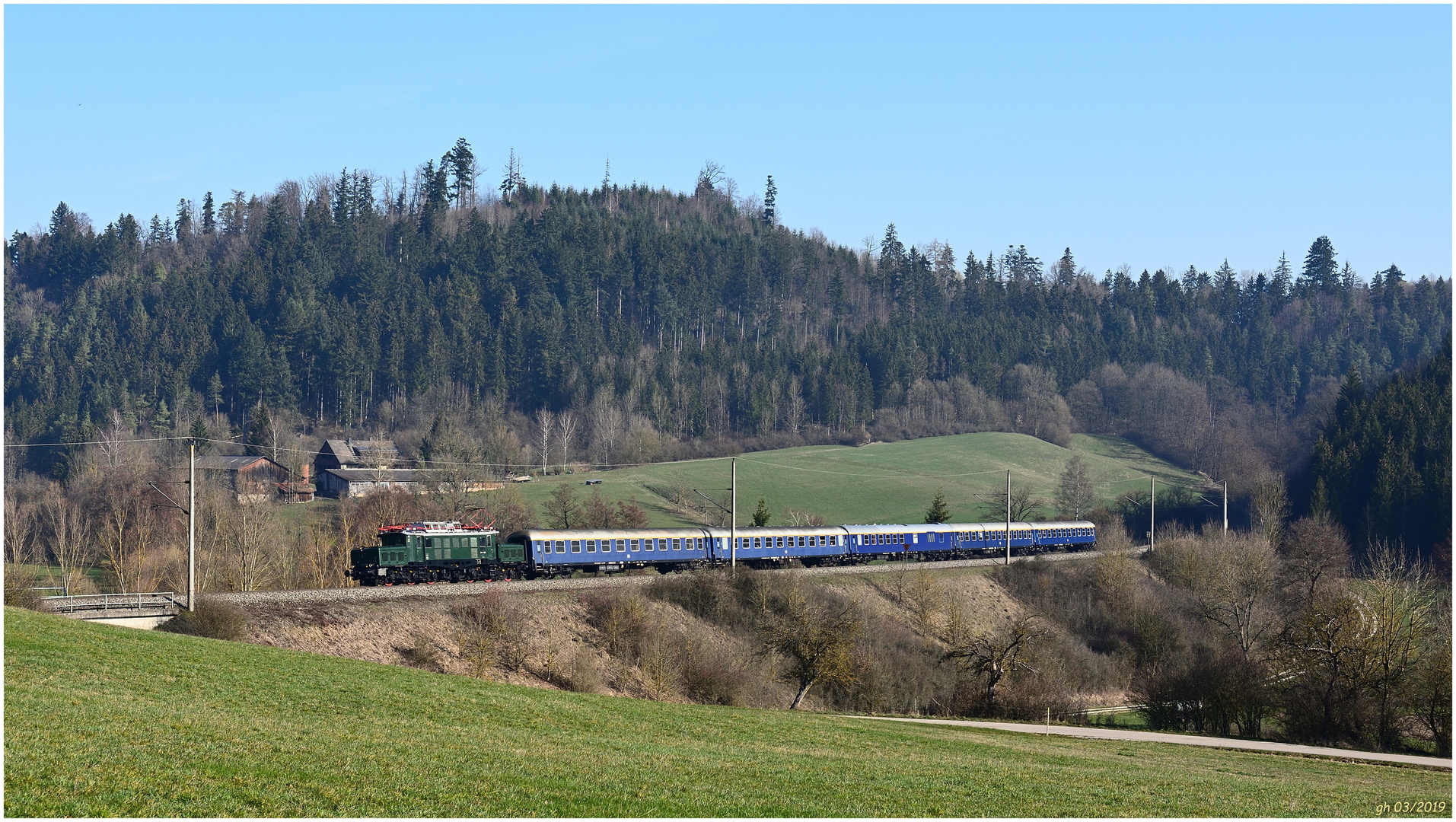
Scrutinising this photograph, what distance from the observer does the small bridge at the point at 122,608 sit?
38.6 meters

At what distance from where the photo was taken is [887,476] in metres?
131

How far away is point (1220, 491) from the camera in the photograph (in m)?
135

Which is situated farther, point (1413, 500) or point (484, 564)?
point (1413, 500)

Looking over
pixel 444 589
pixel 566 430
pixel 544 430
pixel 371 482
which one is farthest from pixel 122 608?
pixel 566 430

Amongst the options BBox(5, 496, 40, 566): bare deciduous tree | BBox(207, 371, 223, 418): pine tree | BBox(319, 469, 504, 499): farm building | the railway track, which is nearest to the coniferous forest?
BBox(207, 371, 223, 418): pine tree

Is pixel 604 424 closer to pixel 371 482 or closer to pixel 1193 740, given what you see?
pixel 371 482

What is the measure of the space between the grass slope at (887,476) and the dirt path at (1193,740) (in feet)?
189

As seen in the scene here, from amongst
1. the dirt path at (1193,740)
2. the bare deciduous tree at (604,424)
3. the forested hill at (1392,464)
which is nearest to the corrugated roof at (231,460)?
the bare deciduous tree at (604,424)

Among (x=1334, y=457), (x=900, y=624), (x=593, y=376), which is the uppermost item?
(x=593, y=376)

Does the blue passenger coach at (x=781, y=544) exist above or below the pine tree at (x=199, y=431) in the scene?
below

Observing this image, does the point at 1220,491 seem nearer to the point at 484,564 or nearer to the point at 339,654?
the point at 484,564

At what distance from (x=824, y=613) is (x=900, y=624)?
8.34m

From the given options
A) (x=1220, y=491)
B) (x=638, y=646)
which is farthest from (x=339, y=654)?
(x=1220, y=491)

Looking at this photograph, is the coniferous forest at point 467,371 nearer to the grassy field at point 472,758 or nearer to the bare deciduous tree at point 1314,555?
the bare deciduous tree at point 1314,555
